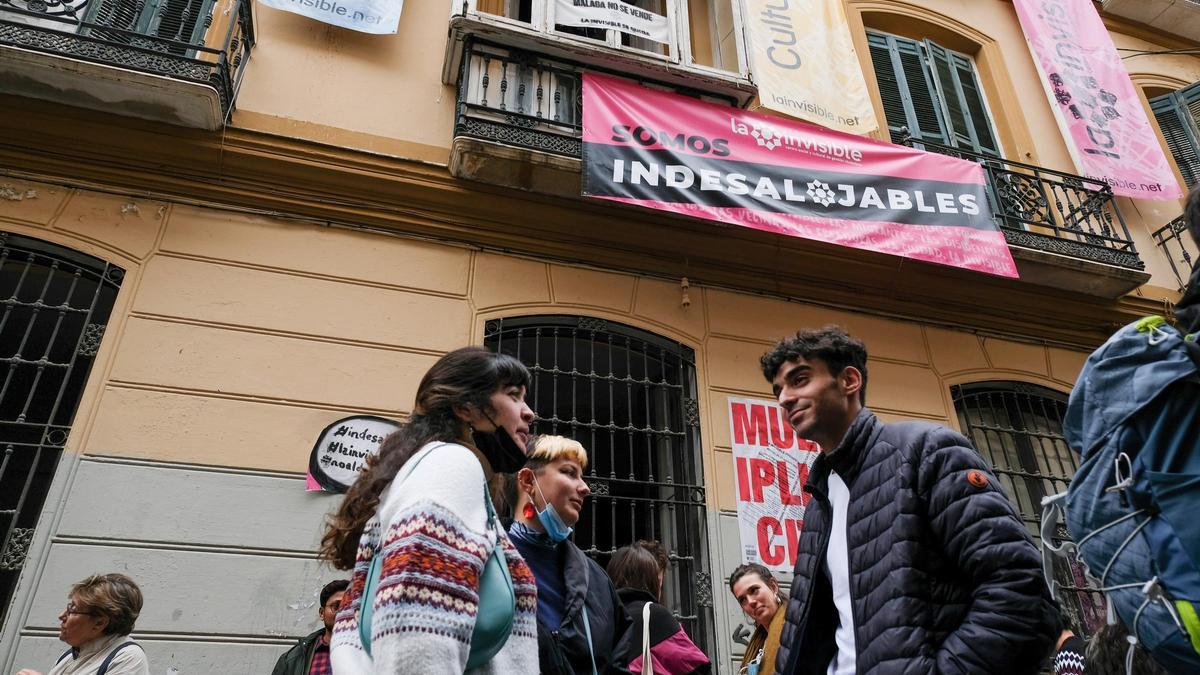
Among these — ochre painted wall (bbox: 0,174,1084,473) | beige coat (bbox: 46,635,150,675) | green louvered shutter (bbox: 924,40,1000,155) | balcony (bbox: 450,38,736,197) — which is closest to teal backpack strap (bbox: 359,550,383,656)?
beige coat (bbox: 46,635,150,675)

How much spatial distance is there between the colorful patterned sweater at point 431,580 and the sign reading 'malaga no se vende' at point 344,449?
3.27 metres

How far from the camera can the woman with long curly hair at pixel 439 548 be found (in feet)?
4.54

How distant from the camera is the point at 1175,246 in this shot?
840 cm

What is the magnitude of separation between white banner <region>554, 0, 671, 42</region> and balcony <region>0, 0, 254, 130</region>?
2.65 meters

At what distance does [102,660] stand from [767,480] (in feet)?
14.0

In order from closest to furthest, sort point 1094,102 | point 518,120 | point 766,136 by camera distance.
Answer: point 518,120 → point 766,136 → point 1094,102

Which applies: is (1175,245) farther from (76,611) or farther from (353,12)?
(76,611)

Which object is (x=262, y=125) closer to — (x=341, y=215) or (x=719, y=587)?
(x=341, y=215)

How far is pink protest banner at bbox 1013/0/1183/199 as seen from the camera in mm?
7988

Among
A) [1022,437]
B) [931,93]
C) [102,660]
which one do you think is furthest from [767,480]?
[931,93]

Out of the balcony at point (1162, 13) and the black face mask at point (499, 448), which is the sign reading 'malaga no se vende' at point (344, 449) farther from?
the balcony at point (1162, 13)

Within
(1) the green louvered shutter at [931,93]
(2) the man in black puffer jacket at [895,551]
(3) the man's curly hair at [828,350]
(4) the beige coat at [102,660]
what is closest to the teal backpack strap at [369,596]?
(2) the man in black puffer jacket at [895,551]

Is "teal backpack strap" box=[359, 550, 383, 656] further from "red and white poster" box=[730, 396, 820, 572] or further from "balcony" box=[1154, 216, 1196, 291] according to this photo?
"balcony" box=[1154, 216, 1196, 291]

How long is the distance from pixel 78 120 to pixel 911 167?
21.9 feet
